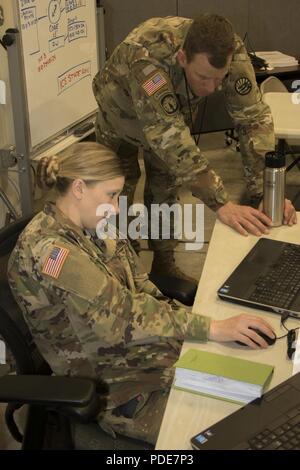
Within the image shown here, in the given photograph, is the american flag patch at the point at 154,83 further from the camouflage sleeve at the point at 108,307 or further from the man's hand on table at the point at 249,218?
the camouflage sleeve at the point at 108,307

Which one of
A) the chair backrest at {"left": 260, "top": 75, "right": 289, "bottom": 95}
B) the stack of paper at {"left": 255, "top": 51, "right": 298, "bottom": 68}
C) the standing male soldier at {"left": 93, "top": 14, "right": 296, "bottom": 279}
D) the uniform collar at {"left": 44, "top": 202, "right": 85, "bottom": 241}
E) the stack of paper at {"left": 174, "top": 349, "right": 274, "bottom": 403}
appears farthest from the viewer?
the stack of paper at {"left": 255, "top": 51, "right": 298, "bottom": 68}

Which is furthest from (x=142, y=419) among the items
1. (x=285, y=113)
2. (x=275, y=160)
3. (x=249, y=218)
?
(x=285, y=113)

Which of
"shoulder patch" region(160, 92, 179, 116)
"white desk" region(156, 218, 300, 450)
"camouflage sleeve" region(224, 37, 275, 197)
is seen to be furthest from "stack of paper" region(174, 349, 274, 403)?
"camouflage sleeve" region(224, 37, 275, 197)

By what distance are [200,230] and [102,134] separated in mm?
1265

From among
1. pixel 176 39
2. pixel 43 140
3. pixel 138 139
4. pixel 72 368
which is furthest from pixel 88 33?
pixel 72 368

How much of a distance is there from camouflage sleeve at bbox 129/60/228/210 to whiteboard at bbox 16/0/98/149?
77 cm

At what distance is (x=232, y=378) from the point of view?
3.86 feet

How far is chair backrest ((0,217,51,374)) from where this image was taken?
1368mm

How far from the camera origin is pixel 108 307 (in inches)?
53.5

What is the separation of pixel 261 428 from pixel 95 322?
1.45 ft

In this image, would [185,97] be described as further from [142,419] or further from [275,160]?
[142,419]

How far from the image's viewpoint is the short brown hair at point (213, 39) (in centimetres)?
193

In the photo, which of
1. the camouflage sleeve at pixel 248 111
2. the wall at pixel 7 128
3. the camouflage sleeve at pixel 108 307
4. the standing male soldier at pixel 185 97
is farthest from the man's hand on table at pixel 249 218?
the wall at pixel 7 128

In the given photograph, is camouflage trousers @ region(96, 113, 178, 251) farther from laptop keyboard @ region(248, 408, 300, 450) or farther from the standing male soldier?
laptop keyboard @ region(248, 408, 300, 450)
